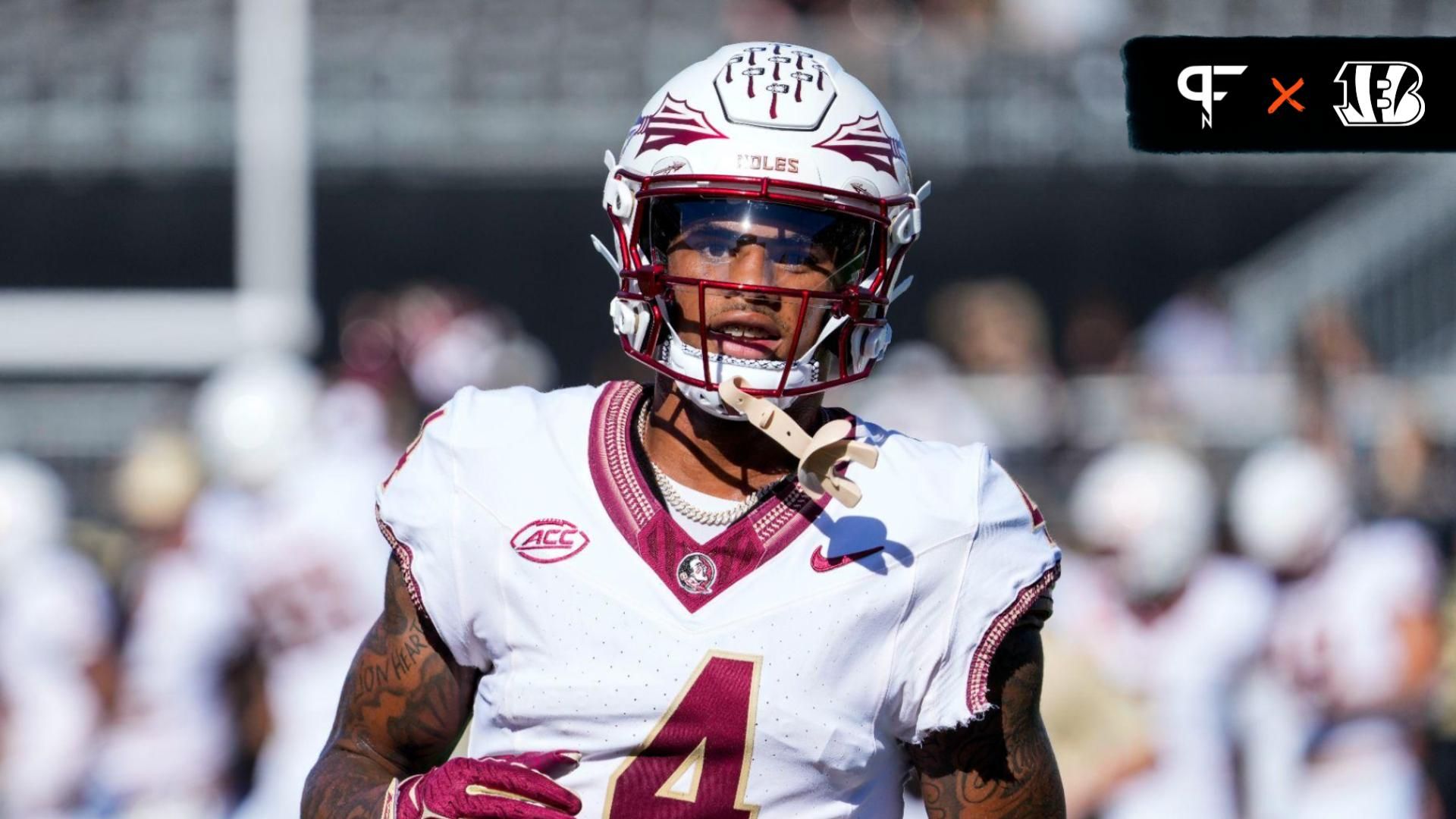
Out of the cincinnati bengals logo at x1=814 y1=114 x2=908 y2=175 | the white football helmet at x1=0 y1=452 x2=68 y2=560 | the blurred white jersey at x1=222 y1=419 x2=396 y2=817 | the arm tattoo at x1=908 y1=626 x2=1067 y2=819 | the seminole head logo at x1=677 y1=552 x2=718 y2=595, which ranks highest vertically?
the cincinnati bengals logo at x1=814 y1=114 x2=908 y2=175

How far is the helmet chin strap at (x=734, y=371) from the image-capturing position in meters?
2.78

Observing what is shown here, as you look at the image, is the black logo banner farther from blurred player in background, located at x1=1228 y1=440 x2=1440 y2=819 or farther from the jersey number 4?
blurred player in background, located at x1=1228 y1=440 x2=1440 y2=819

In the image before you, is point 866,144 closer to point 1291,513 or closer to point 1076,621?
point 1076,621

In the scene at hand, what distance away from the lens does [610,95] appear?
43.3ft

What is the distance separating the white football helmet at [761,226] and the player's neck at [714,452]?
9 cm

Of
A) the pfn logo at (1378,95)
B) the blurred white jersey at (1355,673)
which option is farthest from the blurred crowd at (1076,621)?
the pfn logo at (1378,95)

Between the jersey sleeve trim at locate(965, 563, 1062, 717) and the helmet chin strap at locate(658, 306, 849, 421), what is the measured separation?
1.27 ft

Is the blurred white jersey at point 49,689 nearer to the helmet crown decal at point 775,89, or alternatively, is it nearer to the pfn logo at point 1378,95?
the helmet crown decal at point 775,89

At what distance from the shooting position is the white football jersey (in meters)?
2.66

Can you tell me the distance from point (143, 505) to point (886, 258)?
17.1ft

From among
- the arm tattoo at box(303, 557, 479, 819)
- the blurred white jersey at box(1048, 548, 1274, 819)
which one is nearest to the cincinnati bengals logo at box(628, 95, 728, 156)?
the arm tattoo at box(303, 557, 479, 819)

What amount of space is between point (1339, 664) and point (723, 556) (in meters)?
4.15

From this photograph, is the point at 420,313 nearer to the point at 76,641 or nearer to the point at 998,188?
the point at 76,641

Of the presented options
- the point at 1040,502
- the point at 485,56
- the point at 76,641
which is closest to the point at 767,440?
the point at 76,641
